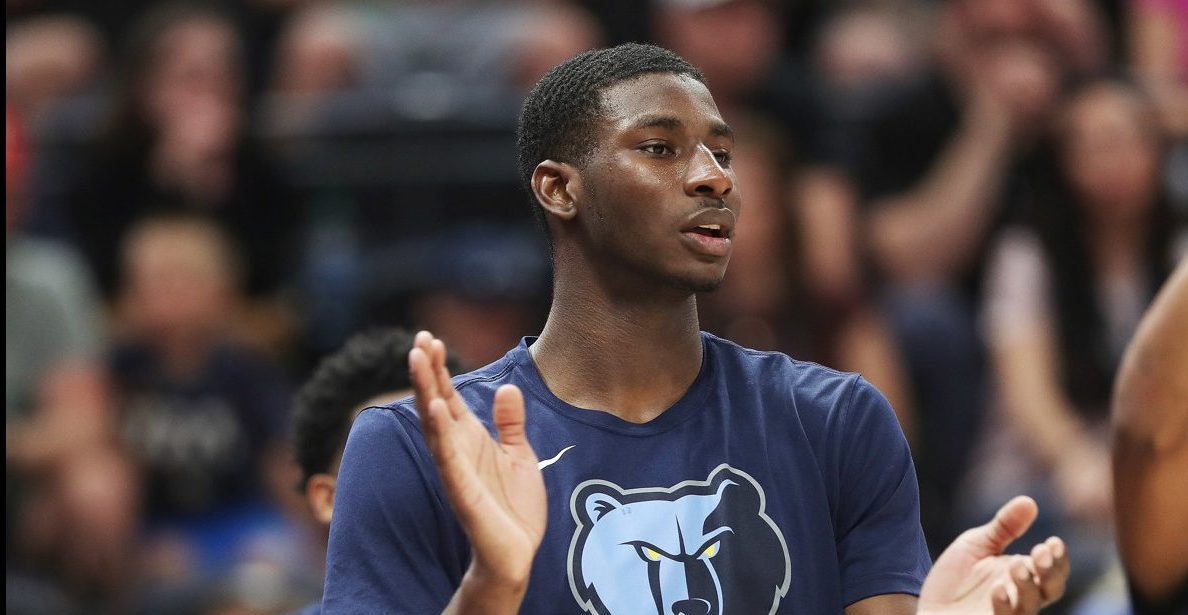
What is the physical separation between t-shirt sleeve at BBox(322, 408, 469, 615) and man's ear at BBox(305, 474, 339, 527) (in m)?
1.05

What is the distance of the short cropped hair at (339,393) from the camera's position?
12.2 ft

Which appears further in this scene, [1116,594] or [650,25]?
[650,25]

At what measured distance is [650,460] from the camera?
262 centimetres

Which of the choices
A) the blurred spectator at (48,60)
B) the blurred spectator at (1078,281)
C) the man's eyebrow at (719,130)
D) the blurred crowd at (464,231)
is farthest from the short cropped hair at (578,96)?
the blurred spectator at (48,60)

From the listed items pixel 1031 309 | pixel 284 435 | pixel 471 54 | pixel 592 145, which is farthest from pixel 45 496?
pixel 592 145

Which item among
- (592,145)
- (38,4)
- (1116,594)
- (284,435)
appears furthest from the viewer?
(38,4)

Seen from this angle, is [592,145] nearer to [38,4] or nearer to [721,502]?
[721,502]

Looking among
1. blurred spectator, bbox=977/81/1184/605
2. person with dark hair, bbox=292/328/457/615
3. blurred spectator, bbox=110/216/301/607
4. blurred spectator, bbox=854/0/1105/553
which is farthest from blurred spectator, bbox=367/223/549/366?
person with dark hair, bbox=292/328/457/615

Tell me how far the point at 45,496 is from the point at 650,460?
434cm

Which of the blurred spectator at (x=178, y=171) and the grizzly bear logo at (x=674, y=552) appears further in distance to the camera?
the blurred spectator at (x=178, y=171)

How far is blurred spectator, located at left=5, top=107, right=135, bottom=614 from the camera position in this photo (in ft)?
20.4

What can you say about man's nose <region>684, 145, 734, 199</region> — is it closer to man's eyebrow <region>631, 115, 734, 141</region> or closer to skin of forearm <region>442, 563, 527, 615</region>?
man's eyebrow <region>631, 115, 734, 141</region>

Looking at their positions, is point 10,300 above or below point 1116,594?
above

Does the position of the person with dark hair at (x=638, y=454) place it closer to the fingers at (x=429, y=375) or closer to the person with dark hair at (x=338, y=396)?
the fingers at (x=429, y=375)
